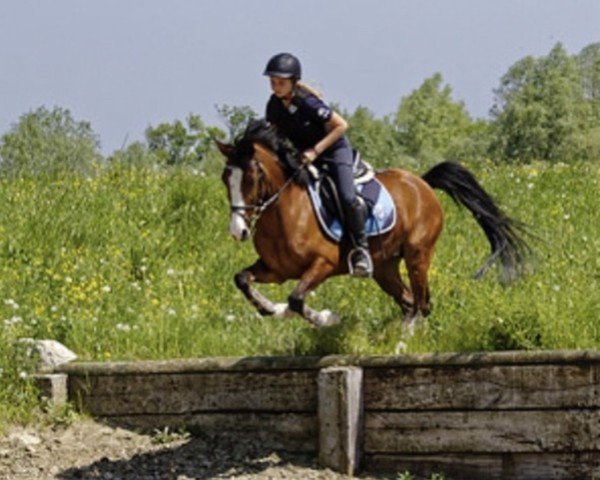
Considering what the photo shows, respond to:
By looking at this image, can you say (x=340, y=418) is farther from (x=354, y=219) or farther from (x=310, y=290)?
(x=354, y=219)

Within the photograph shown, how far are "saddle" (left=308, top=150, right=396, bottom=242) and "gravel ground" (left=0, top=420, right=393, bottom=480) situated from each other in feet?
4.88

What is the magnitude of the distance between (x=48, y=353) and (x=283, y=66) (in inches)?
119

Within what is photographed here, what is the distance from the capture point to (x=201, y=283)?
37.9 feet

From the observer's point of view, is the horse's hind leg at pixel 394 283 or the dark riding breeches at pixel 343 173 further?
the horse's hind leg at pixel 394 283

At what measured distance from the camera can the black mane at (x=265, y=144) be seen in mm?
8031

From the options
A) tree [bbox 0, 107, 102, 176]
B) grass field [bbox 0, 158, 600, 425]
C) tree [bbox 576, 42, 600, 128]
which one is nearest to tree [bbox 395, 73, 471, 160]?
tree [bbox 576, 42, 600, 128]

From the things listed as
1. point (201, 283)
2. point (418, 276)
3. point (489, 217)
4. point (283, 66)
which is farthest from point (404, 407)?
point (201, 283)

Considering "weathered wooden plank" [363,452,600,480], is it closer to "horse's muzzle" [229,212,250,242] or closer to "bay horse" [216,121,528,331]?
"bay horse" [216,121,528,331]

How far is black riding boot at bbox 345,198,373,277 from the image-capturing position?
8.50 metres

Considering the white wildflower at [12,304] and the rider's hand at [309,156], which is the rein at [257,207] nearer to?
the rider's hand at [309,156]

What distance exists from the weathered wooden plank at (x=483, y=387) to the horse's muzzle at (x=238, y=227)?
1314 millimetres

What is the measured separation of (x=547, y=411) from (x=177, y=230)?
578cm

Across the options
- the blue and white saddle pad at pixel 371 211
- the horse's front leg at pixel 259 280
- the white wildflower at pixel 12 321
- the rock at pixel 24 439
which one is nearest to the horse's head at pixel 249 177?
the blue and white saddle pad at pixel 371 211

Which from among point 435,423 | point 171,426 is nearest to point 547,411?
point 435,423
